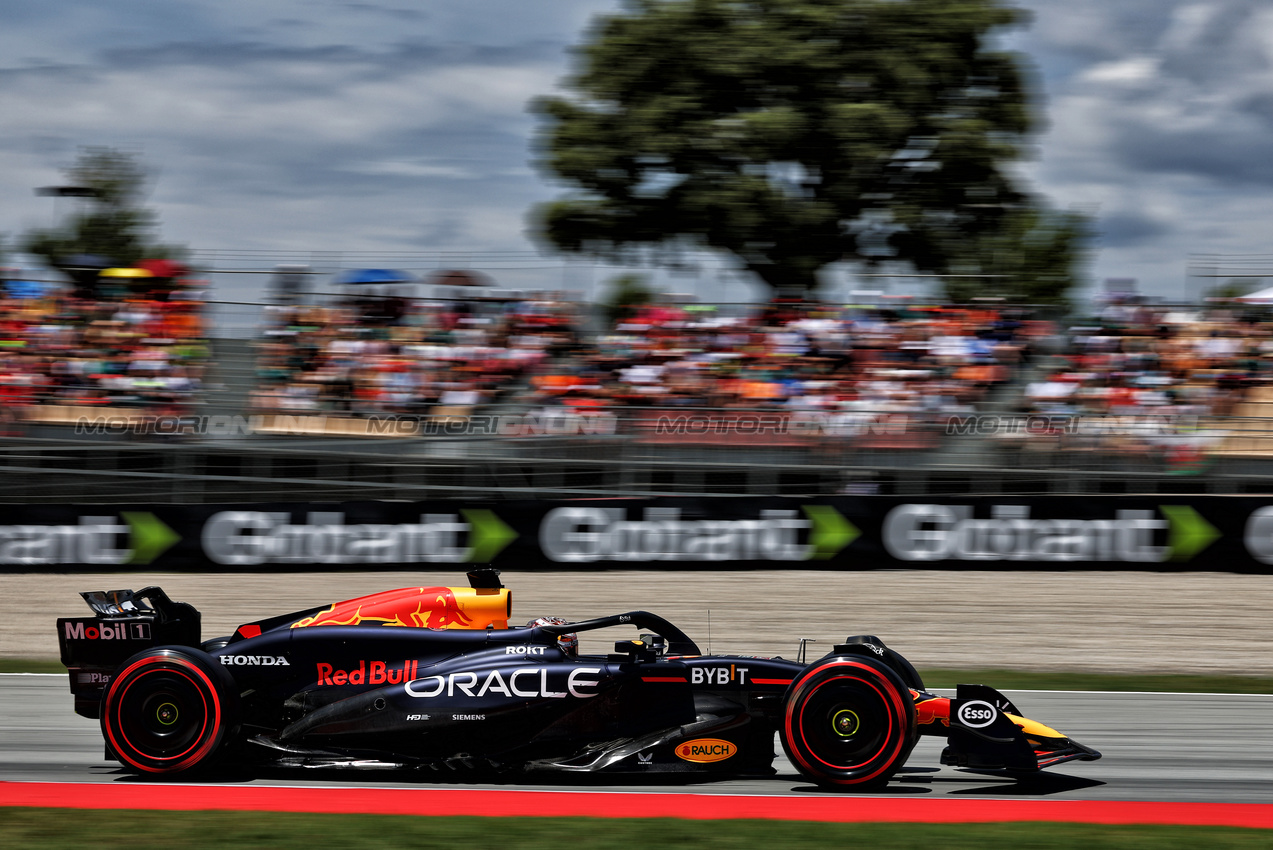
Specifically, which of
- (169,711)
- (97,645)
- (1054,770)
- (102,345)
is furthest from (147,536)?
(1054,770)

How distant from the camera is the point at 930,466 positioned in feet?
40.6

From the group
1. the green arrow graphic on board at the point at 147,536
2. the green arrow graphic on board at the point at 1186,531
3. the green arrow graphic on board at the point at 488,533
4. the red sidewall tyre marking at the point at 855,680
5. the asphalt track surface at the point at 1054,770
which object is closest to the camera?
the red sidewall tyre marking at the point at 855,680

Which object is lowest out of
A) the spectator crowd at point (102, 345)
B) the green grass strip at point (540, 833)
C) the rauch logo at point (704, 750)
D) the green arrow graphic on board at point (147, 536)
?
the green grass strip at point (540, 833)

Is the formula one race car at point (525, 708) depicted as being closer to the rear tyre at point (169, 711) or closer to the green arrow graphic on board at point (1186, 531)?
the rear tyre at point (169, 711)

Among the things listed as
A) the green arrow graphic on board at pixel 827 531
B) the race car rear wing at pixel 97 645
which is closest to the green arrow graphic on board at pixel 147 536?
the race car rear wing at pixel 97 645

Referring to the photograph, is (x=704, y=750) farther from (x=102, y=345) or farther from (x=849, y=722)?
(x=102, y=345)

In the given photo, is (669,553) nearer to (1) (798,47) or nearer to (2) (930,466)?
(2) (930,466)

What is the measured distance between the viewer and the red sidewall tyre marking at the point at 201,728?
21.1ft

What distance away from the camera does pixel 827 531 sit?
12.2 meters

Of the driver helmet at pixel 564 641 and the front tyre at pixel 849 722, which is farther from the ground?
the driver helmet at pixel 564 641

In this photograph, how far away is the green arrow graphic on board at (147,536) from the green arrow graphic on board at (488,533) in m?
2.92

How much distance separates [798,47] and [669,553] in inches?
430

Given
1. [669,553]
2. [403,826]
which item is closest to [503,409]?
[669,553]

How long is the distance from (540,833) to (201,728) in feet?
6.67
